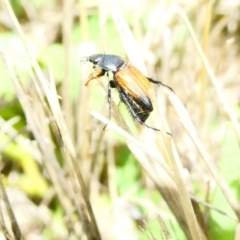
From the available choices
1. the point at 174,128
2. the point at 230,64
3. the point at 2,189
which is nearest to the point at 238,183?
the point at 2,189

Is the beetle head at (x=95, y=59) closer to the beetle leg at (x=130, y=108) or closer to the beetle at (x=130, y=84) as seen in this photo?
the beetle at (x=130, y=84)

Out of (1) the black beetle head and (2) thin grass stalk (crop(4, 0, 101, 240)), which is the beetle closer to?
(1) the black beetle head

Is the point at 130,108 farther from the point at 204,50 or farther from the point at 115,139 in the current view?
the point at 115,139

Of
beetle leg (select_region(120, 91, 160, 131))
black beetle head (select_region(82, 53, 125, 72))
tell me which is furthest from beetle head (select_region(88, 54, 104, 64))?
beetle leg (select_region(120, 91, 160, 131))

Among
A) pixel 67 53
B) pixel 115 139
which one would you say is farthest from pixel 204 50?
pixel 115 139

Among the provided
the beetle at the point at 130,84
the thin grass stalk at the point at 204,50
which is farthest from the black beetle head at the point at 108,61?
the thin grass stalk at the point at 204,50

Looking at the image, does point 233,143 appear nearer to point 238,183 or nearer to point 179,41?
point 238,183
